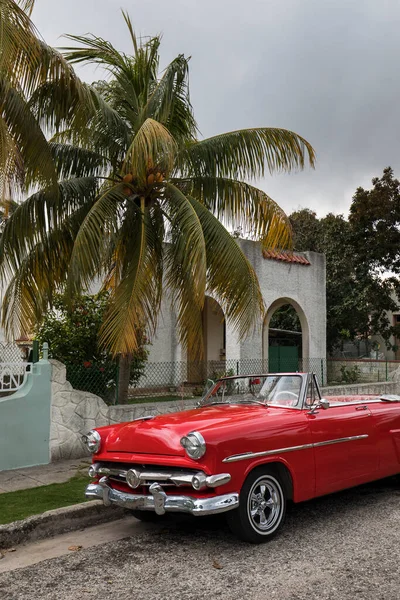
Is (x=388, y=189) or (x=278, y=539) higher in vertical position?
Result: (x=388, y=189)

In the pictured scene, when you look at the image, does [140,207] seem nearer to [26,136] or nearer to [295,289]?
[26,136]

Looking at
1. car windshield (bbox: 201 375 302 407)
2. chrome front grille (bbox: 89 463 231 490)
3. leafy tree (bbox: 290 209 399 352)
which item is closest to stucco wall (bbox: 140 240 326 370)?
leafy tree (bbox: 290 209 399 352)

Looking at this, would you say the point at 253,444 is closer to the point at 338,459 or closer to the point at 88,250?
the point at 338,459

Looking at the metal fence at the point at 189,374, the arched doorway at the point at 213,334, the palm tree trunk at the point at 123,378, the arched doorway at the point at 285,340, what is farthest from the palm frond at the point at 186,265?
the arched doorway at the point at 213,334

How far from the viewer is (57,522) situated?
221 inches

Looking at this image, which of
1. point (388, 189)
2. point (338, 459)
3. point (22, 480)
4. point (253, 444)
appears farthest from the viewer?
point (388, 189)

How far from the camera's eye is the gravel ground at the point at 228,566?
13.3ft

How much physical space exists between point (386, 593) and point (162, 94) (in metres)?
7.94

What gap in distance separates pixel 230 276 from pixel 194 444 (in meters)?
4.43

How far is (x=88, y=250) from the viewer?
317 inches

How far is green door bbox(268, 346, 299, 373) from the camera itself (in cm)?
1490

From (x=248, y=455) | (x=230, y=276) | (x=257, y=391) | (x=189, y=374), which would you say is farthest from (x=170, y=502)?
(x=189, y=374)

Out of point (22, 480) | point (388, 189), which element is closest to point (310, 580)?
point (22, 480)

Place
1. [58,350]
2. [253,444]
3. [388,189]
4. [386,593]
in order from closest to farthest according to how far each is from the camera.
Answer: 1. [386,593]
2. [253,444]
3. [58,350]
4. [388,189]
